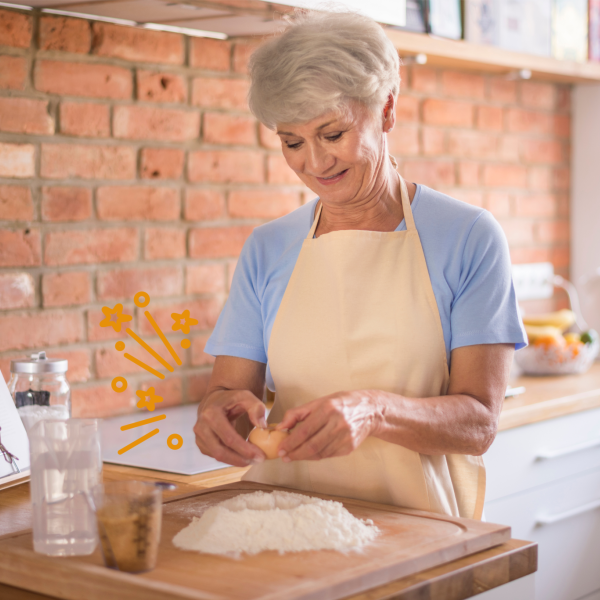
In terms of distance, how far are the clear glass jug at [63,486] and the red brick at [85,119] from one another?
89cm

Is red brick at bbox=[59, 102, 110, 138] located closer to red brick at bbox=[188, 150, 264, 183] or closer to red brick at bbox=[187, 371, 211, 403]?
red brick at bbox=[188, 150, 264, 183]

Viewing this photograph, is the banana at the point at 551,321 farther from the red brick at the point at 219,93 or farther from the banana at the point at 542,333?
the red brick at the point at 219,93

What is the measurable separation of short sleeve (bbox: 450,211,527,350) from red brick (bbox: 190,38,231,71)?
0.95m

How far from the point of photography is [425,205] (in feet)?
4.18

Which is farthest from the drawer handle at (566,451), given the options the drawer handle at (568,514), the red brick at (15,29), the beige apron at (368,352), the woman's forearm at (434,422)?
the red brick at (15,29)

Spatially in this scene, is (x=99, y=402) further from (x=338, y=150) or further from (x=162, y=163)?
(x=338, y=150)

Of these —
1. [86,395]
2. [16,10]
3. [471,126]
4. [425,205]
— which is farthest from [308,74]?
→ [471,126]

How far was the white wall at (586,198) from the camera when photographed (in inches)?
111

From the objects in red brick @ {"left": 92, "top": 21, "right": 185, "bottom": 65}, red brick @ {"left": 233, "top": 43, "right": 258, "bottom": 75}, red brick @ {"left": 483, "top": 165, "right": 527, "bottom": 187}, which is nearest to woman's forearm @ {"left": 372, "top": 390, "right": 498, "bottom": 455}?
red brick @ {"left": 92, "top": 21, "right": 185, "bottom": 65}

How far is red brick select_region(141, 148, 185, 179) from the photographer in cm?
183

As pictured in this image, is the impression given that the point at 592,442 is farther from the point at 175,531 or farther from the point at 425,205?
the point at 175,531

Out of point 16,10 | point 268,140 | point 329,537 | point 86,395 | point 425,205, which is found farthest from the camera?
point 268,140

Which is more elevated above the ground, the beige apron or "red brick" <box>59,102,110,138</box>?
"red brick" <box>59,102,110,138</box>

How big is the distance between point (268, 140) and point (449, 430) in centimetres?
115
